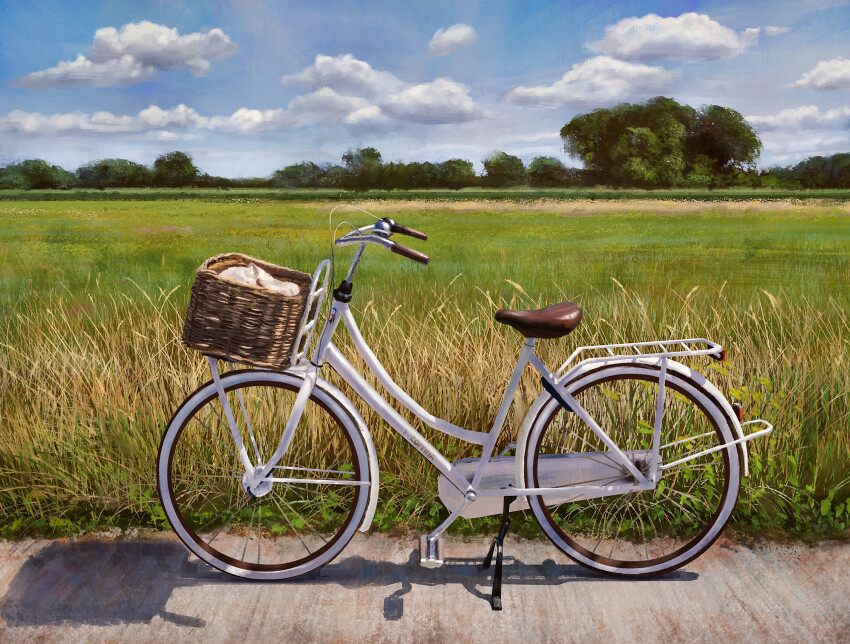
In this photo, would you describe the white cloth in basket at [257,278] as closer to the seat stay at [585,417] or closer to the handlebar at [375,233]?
the handlebar at [375,233]

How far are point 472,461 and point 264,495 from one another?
99 centimetres

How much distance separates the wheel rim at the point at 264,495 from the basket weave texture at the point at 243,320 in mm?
605

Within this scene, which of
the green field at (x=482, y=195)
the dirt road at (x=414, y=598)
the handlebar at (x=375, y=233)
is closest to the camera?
the handlebar at (x=375, y=233)

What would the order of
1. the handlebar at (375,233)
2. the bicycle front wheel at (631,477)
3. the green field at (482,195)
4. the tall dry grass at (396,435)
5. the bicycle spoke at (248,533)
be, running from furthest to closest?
the green field at (482,195) → the tall dry grass at (396,435) → the bicycle spoke at (248,533) → the bicycle front wheel at (631,477) → the handlebar at (375,233)

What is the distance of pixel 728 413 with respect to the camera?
3172 millimetres

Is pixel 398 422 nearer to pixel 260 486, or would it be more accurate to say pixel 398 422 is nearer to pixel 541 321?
pixel 260 486

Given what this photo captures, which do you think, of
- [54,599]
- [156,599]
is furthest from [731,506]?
[54,599]

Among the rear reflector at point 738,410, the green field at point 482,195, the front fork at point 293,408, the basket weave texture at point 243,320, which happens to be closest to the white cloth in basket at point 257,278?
the basket weave texture at point 243,320

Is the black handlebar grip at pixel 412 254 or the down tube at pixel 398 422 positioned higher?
the black handlebar grip at pixel 412 254

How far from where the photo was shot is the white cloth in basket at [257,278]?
9.42 feet

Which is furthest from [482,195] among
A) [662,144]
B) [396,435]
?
[396,435]

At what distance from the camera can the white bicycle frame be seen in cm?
307

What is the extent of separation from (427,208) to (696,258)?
24493 mm

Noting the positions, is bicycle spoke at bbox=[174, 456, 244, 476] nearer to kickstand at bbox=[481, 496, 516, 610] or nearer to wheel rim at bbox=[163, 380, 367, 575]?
wheel rim at bbox=[163, 380, 367, 575]
